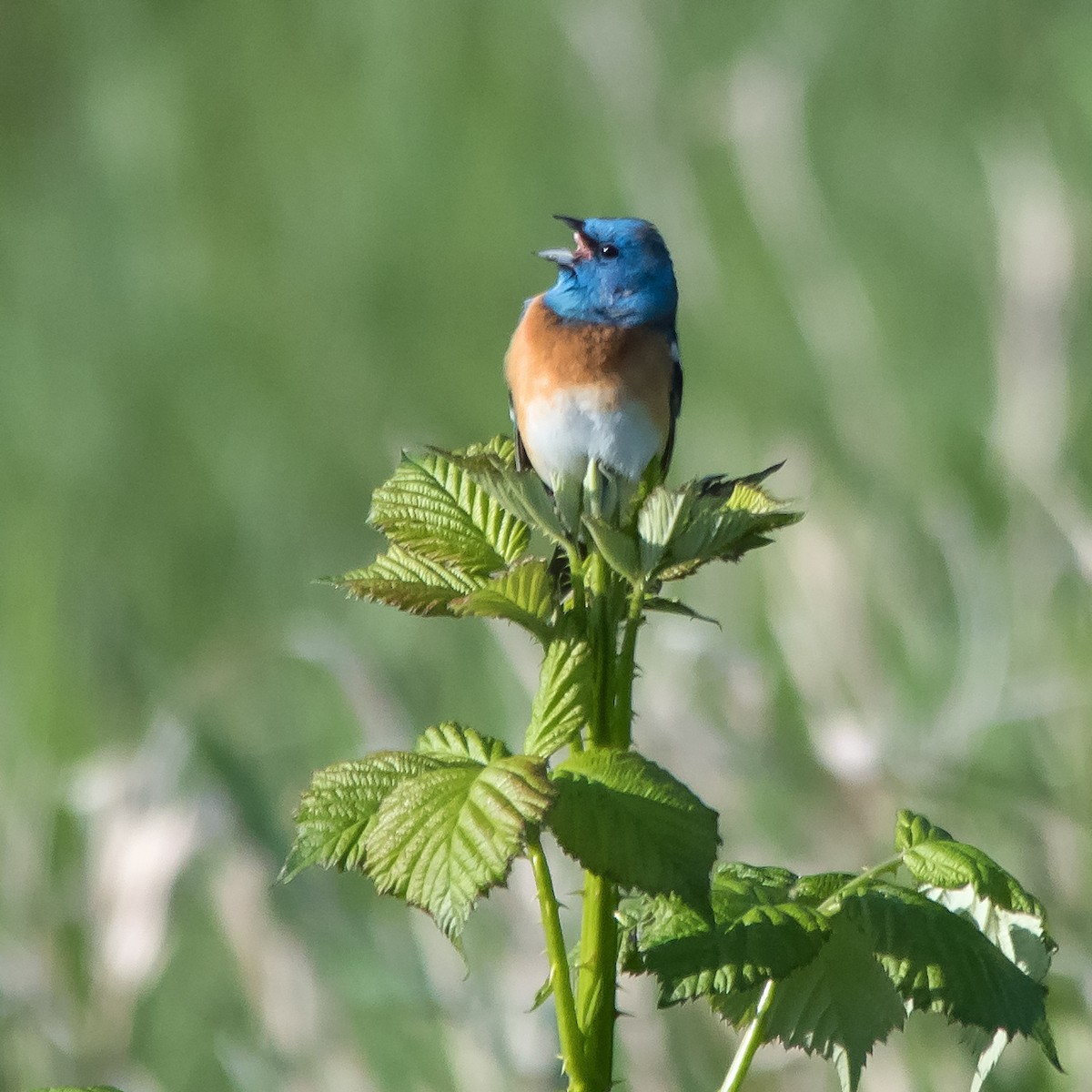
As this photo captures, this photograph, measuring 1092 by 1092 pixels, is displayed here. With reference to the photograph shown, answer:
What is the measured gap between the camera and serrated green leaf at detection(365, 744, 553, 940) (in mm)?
1206

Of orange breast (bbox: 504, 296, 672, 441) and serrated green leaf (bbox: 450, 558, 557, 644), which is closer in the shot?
serrated green leaf (bbox: 450, 558, 557, 644)

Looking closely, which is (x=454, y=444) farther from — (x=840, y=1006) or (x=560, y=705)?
(x=560, y=705)

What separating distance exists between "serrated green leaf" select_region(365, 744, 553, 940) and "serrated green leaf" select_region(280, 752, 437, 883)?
20 mm

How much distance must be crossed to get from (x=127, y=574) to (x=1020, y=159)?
3035 millimetres

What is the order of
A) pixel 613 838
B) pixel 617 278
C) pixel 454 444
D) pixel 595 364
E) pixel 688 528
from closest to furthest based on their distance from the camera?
pixel 613 838 < pixel 688 528 < pixel 595 364 < pixel 617 278 < pixel 454 444

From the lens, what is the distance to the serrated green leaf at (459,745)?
135 centimetres

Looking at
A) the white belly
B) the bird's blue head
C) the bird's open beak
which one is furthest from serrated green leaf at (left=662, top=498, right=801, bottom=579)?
the bird's open beak

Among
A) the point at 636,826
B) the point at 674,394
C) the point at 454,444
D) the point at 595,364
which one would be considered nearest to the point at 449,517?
the point at 636,826

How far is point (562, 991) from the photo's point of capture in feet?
4.06

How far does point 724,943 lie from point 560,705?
0.23 metres

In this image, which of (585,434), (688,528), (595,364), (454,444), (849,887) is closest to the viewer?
(688,528)

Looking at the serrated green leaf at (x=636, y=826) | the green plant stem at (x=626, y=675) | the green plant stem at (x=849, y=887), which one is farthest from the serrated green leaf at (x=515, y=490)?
the green plant stem at (x=849, y=887)

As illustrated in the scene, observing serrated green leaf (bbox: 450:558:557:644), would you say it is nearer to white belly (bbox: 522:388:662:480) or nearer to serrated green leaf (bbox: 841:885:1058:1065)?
serrated green leaf (bbox: 841:885:1058:1065)

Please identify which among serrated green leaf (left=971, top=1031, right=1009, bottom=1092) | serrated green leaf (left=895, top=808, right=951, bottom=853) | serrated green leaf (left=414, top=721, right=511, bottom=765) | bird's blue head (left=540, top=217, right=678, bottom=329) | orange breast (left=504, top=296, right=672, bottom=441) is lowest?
serrated green leaf (left=971, top=1031, right=1009, bottom=1092)
